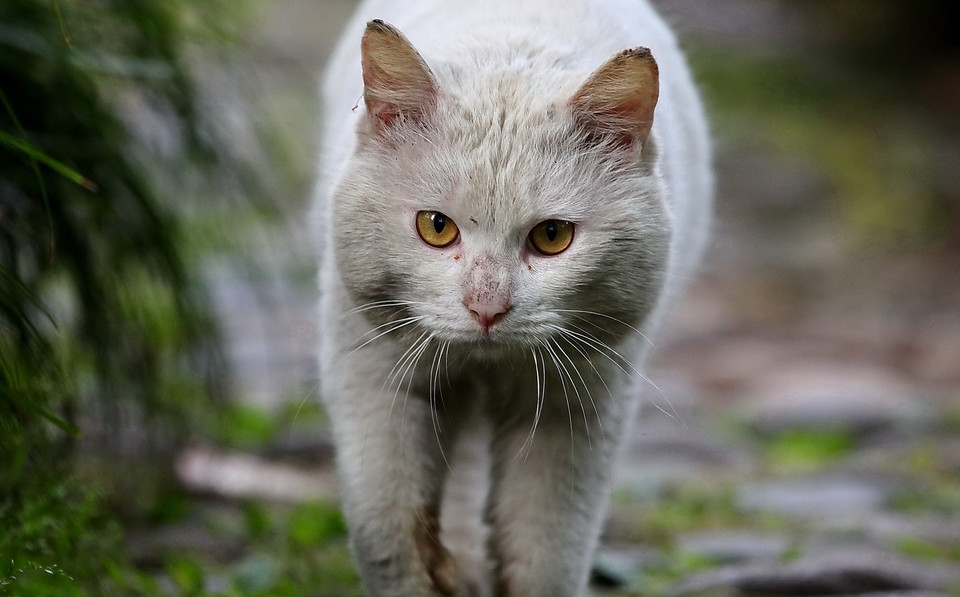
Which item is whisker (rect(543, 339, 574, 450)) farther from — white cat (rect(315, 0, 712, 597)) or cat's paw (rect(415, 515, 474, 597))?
cat's paw (rect(415, 515, 474, 597))

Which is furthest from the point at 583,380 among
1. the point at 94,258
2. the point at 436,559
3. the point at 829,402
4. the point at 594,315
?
the point at 829,402

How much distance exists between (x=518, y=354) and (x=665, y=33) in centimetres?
125

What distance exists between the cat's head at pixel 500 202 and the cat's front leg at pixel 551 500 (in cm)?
30

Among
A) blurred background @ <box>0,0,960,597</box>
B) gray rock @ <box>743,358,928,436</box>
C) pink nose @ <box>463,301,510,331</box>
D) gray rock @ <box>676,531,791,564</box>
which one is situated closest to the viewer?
pink nose @ <box>463,301,510,331</box>

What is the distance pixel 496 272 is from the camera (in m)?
2.07

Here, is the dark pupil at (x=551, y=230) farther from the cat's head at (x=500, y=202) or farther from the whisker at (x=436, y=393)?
the whisker at (x=436, y=393)

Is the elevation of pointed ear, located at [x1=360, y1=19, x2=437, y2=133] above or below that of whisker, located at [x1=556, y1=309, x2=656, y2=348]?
above

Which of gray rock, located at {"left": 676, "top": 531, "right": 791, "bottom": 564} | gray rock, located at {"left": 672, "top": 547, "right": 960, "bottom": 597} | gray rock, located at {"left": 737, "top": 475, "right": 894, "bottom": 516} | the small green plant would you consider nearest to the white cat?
gray rock, located at {"left": 672, "top": 547, "right": 960, "bottom": 597}

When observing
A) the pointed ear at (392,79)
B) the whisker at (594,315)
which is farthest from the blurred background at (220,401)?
the whisker at (594,315)

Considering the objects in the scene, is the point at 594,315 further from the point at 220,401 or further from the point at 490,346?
the point at 220,401

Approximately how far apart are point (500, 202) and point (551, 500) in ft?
2.43

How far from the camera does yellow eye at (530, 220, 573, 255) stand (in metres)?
2.15

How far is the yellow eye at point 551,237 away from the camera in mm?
2152

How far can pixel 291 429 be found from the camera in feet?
14.1
